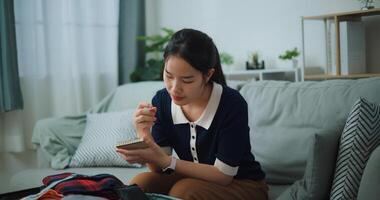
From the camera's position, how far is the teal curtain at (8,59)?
280 cm

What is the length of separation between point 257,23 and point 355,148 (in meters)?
1.88

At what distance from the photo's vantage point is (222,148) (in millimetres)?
1518

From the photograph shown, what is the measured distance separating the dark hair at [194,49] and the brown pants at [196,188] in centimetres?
37

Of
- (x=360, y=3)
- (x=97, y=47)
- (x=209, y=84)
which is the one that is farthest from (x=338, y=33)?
(x=97, y=47)

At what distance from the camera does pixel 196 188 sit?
1445mm

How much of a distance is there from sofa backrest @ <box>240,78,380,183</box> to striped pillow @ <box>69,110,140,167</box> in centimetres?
73

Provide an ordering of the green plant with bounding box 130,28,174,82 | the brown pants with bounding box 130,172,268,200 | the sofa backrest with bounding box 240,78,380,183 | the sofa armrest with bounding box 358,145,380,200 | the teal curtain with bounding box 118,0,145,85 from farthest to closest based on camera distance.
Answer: the teal curtain with bounding box 118,0,145,85
the green plant with bounding box 130,28,174,82
the sofa backrest with bounding box 240,78,380,183
the brown pants with bounding box 130,172,268,200
the sofa armrest with bounding box 358,145,380,200

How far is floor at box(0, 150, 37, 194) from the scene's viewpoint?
3041 mm

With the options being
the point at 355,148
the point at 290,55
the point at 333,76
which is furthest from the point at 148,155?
the point at 290,55

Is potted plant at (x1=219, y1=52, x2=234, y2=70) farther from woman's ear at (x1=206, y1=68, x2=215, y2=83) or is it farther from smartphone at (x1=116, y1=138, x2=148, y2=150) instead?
smartphone at (x1=116, y1=138, x2=148, y2=150)

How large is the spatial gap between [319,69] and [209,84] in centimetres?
138

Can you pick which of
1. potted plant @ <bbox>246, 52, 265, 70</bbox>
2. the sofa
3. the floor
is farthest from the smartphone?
the floor

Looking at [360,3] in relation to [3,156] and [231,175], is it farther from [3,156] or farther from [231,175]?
[3,156]

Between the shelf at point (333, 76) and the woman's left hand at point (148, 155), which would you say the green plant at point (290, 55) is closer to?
the shelf at point (333, 76)
